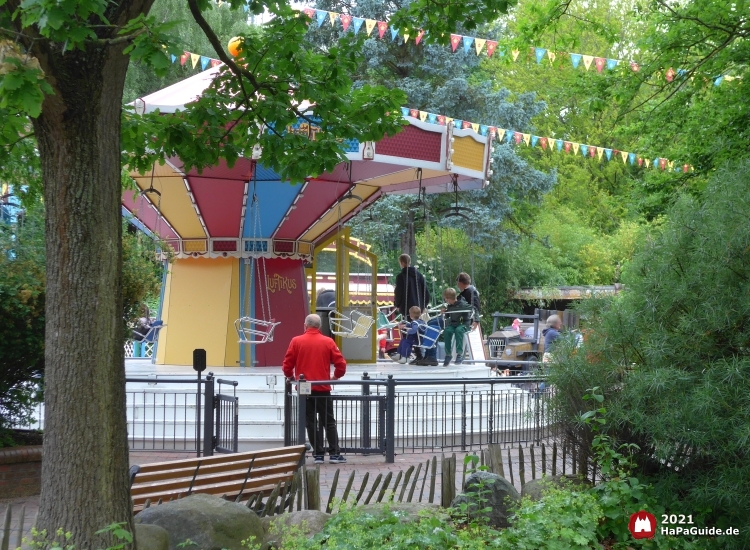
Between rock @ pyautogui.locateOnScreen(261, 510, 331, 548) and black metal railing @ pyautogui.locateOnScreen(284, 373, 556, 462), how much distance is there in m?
4.23

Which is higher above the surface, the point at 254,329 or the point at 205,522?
the point at 254,329

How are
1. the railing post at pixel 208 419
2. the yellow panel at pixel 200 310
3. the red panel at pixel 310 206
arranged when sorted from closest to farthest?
the railing post at pixel 208 419 → the red panel at pixel 310 206 → the yellow panel at pixel 200 310

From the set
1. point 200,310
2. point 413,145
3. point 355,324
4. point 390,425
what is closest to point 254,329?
point 200,310

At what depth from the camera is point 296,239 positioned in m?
17.1

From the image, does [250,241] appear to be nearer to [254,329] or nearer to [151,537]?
[254,329]

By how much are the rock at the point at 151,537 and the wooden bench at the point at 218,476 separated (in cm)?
67

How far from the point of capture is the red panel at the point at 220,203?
50.0 ft

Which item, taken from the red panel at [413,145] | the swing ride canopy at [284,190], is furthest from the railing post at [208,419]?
the red panel at [413,145]

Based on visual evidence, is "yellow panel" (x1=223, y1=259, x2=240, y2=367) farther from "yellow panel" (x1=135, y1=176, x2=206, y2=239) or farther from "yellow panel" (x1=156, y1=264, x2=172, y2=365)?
"yellow panel" (x1=156, y1=264, x2=172, y2=365)

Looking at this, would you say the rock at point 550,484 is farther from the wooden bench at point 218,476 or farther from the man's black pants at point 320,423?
the man's black pants at point 320,423

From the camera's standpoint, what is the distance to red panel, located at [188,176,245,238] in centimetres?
1524

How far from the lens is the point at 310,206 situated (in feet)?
53.7

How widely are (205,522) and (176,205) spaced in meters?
11.0

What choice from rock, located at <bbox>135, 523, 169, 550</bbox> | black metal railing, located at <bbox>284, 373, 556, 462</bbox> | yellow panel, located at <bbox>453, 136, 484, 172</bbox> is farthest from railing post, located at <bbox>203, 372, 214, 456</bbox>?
yellow panel, located at <bbox>453, 136, 484, 172</bbox>
